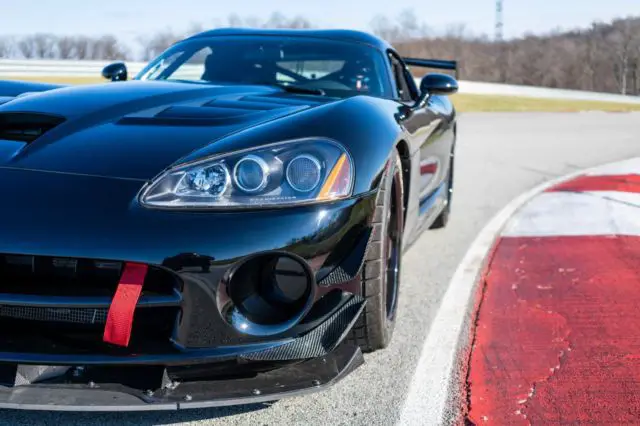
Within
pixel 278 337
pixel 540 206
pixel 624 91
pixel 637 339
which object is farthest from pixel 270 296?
pixel 624 91

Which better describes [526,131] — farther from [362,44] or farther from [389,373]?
Result: [389,373]

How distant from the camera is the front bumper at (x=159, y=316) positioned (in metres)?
2.26

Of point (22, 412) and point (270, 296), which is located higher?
point (270, 296)

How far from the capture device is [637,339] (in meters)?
3.56

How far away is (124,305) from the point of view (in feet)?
7.44

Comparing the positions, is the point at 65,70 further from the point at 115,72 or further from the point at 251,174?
the point at 251,174

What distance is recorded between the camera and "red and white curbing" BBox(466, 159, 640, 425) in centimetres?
285

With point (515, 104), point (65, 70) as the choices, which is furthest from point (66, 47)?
point (515, 104)

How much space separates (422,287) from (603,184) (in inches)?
196

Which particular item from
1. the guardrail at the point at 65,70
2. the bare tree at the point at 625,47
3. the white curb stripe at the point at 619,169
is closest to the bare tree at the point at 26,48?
the guardrail at the point at 65,70

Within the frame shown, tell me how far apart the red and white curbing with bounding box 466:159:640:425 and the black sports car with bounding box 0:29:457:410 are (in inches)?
22.8

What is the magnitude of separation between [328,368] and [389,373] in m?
0.73

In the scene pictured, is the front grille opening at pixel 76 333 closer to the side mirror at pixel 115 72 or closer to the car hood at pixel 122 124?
the car hood at pixel 122 124

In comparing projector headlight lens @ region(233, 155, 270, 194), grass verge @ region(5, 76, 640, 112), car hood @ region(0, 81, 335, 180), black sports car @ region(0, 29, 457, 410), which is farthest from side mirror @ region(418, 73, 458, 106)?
grass verge @ region(5, 76, 640, 112)
